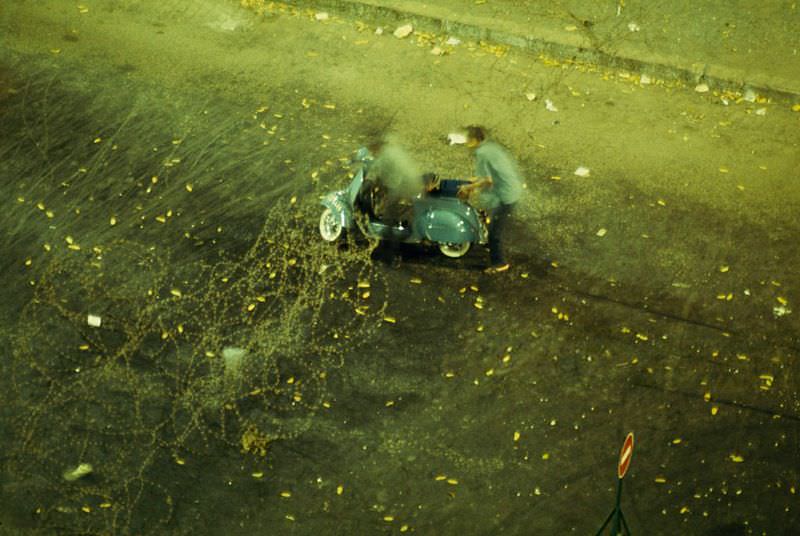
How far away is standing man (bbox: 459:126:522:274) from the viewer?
7523mm

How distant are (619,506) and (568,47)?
599cm

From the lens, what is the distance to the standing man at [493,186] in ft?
24.7

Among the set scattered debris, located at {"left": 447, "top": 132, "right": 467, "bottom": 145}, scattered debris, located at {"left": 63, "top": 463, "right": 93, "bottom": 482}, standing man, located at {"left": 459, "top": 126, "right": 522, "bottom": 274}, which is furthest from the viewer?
scattered debris, located at {"left": 447, "top": 132, "right": 467, "bottom": 145}

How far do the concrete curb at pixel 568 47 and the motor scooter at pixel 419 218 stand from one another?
3.14 metres

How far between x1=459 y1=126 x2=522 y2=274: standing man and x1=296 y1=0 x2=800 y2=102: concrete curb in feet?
9.93

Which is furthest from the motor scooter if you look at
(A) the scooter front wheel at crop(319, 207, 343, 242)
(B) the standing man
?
(B) the standing man

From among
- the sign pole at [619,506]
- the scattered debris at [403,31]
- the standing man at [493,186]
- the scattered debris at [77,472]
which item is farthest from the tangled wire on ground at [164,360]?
the scattered debris at [403,31]

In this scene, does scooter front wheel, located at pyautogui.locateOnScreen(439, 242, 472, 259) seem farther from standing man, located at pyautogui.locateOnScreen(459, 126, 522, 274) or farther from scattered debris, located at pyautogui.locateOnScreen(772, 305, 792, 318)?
scattered debris, located at pyautogui.locateOnScreen(772, 305, 792, 318)

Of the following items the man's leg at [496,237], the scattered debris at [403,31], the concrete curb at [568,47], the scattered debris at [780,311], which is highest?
the concrete curb at [568,47]

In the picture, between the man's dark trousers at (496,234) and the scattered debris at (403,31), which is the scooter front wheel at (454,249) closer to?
the man's dark trousers at (496,234)

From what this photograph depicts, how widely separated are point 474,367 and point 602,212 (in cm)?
229

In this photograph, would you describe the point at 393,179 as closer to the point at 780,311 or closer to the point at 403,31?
the point at 403,31

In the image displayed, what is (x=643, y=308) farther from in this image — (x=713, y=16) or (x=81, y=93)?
(x=81, y=93)

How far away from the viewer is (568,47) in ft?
32.8
